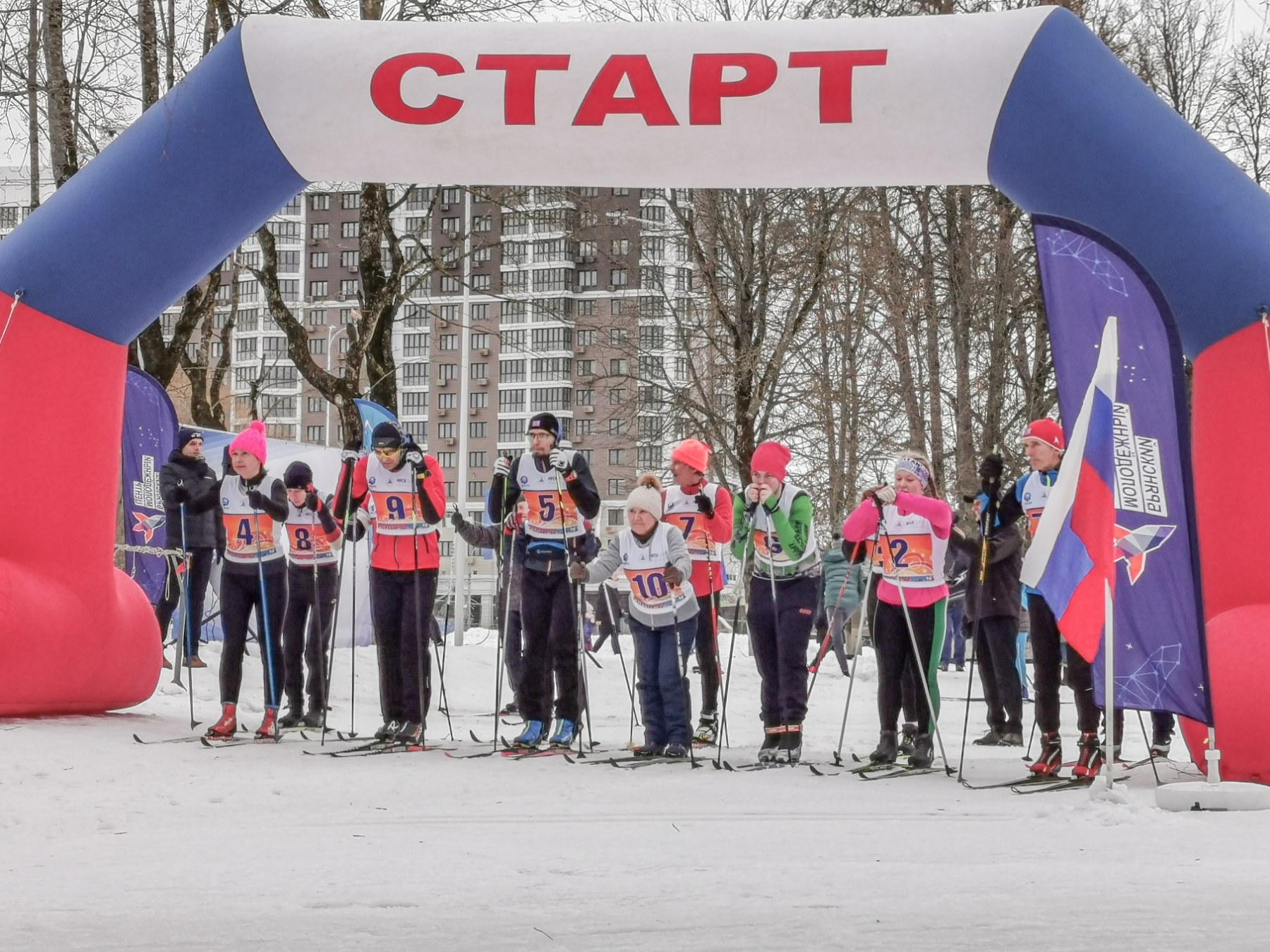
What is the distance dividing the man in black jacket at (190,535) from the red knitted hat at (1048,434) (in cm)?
585

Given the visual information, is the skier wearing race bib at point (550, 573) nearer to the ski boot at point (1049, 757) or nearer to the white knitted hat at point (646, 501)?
the white knitted hat at point (646, 501)

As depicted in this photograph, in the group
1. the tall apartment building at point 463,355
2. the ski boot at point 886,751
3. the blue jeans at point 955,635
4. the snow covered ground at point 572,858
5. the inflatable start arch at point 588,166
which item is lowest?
the snow covered ground at point 572,858

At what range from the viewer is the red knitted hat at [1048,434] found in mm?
7882

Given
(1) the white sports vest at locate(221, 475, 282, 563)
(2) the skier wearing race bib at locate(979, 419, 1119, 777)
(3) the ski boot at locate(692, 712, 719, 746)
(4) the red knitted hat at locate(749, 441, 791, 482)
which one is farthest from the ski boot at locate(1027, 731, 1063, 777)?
(1) the white sports vest at locate(221, 475, 282, 563)

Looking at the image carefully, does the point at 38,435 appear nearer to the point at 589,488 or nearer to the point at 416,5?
the point at 589,488

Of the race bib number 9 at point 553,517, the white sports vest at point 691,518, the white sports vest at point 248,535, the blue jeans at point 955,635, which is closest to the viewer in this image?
the race bib number 9 at point 553,517

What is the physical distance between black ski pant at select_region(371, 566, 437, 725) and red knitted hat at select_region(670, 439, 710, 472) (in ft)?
5.60

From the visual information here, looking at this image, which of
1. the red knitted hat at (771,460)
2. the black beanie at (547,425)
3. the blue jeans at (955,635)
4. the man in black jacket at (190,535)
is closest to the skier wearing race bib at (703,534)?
the red knitted hat at (771,460)

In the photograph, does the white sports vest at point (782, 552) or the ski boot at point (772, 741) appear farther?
the white sports vest at point (782, 552)

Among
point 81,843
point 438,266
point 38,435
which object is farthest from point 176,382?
point 81,843

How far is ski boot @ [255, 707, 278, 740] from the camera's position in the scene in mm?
8742

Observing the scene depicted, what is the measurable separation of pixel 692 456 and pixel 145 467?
14.7 feet

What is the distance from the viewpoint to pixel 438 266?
17328mm

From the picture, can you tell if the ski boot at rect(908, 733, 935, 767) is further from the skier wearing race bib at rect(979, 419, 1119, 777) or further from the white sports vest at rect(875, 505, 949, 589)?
the white sports vest at rect(875, 505, 949, 589)
